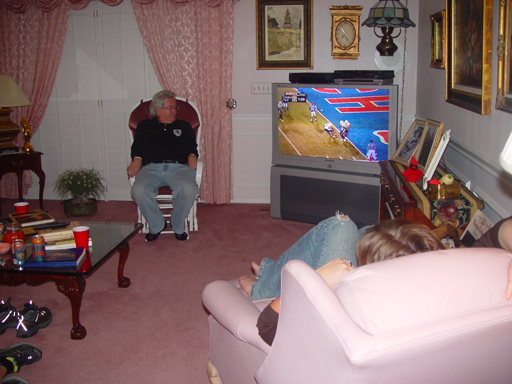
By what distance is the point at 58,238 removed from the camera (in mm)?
2611

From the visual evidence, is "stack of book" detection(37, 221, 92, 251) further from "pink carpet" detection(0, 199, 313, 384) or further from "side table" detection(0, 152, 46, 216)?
"side table" detection(0, 152, 46, 216)

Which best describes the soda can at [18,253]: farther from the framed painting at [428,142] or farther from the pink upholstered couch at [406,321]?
the framed painting at [428,142]

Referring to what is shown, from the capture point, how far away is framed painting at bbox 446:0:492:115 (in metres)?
2.20

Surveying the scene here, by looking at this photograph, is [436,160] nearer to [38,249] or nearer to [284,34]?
[38,249]

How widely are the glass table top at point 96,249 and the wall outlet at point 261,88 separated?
2.21 meters

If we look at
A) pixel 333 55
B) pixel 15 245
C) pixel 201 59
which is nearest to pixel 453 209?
pixel 15 245

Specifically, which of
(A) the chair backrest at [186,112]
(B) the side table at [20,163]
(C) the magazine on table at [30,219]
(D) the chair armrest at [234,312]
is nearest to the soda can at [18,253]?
(C) the magazine on table at [30,219]

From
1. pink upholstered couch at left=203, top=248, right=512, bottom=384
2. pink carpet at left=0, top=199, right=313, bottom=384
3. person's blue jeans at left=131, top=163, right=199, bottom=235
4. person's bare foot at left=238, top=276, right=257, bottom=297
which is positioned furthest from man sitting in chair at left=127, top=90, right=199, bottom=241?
pink upholstered couch at left=203, top=248, right=512, bottom=384

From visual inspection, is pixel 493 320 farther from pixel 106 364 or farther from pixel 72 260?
pixel 72 260

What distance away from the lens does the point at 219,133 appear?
187 inches

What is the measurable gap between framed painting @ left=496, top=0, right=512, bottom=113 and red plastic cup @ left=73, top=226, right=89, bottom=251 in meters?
2.14

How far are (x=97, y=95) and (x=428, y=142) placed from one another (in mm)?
3496

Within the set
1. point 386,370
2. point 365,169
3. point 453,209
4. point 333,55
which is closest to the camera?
point 386,370

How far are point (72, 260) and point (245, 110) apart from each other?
9.21ft
